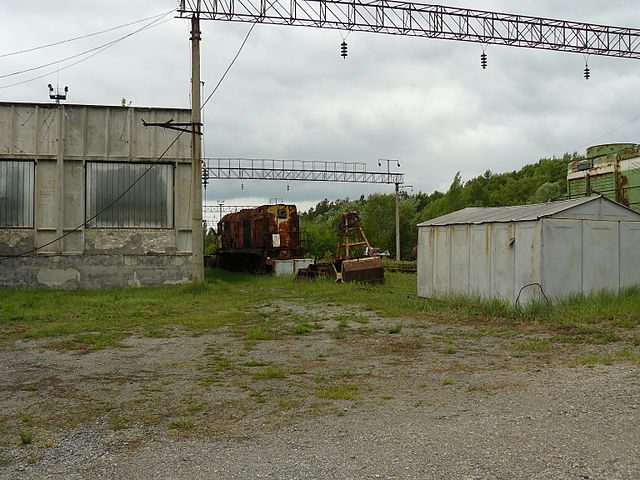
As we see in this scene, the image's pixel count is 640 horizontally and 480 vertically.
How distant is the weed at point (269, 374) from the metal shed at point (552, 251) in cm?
682

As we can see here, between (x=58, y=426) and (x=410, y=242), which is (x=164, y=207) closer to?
(x=58, y=426)

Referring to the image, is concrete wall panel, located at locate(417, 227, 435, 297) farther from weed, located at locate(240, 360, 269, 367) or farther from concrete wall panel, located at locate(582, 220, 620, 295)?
weed, located at locate(240, 360, 269, 367)

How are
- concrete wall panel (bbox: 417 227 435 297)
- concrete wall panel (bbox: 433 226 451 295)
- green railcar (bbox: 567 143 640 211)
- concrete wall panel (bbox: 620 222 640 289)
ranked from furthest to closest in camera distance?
green railcar (bbox: 567 143 640 211) → concrete wall panel (bbox: 417 227 435 297) → concrete wall panel (bbox: 433 226 451 295) → concrete wall panel (bbox: 620 222 640 289)

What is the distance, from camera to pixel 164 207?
2289cm

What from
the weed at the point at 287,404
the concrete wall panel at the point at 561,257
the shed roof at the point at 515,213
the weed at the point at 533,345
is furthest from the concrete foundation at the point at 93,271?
the weed at the point at 287,404

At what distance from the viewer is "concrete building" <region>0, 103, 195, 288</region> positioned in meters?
21.6

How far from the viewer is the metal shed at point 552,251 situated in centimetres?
1283

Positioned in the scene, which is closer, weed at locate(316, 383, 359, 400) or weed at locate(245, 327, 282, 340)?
weed at locate(316, 383, 359, 400)

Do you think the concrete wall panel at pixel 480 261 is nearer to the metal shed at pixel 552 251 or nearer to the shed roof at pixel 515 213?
the metal shed at pixel 552 251

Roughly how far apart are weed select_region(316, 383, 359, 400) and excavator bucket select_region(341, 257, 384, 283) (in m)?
15.1

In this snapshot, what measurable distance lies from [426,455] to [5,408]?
4.51 meters

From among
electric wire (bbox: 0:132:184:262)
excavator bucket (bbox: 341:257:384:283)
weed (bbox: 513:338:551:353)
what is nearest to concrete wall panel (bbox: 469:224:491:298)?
weed (bbox: 513:338:551:353)

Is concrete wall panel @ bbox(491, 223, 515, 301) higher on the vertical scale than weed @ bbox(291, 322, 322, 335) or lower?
higher

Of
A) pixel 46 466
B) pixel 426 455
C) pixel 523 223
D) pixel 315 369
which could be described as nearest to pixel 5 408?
pixel 46 466
